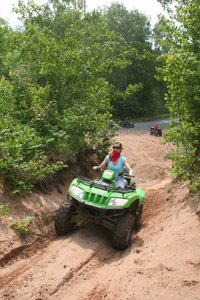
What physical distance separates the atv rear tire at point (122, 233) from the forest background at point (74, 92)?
5.56 feet

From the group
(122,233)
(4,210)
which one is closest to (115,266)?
(122,233)

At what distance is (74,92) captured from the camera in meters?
11.1

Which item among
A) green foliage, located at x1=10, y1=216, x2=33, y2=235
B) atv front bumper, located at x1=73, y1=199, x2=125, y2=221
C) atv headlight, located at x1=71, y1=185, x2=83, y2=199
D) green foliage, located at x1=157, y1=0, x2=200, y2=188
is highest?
green foliage, located at x1=157, y1=0, x2=200, y2=188

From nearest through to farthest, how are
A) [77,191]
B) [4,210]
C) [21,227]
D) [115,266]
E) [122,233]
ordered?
[115,266]
[122,233]
[21,227]
[4,210]
[77,191]

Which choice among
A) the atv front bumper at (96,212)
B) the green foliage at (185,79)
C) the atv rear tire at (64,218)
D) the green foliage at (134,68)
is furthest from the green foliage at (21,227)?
the green foliage at (134,68)

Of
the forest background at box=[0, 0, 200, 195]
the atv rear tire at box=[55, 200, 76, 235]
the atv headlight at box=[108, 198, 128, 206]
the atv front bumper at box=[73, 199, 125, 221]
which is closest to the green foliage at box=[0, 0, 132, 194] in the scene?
the forest background at box=[0, 0, 200, 195]

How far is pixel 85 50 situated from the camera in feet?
36.8

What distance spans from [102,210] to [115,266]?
39.5 inches

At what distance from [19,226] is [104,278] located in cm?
206

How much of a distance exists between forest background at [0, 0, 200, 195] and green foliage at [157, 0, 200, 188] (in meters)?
0.02

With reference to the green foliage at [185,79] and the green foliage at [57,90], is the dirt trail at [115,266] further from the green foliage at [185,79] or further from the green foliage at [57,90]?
the green foliage at [57,90]

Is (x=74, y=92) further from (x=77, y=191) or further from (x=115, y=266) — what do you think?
(x=115, y=266)

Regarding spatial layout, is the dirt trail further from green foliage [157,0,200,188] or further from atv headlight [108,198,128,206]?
green foliage [157,0,200,188]

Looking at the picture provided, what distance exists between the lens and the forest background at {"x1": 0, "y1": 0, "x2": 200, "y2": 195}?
283 inches
